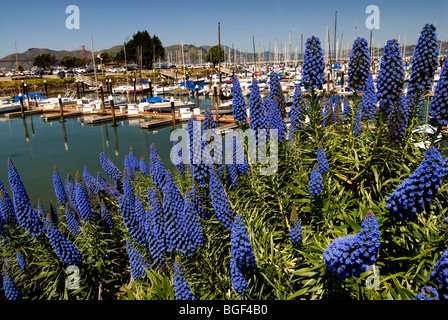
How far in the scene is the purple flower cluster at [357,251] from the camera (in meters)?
2.62

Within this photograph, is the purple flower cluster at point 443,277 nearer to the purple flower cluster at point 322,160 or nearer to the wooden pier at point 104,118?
the purple flower cluster at point 322,160

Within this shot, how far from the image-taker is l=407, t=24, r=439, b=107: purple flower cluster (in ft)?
15.4

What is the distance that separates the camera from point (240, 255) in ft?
10.9

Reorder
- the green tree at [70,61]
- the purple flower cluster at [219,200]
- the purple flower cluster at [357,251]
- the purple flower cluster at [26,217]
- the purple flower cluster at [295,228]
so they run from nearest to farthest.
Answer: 1. the purple flower cluster at [357,251]
2. the purple flower cluster at [295,228]
3. the purple flower cluster at [219,200]
4. the purple flower cluster at [26,217]
5. the green tree at [70,61]

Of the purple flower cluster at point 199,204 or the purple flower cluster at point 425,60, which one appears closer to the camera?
the purple flower cluster at point 425,60

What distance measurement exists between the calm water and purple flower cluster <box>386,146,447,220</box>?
57.6 ft

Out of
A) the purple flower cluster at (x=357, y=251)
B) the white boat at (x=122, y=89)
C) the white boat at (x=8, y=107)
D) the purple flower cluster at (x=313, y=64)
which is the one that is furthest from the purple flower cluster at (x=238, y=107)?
the white boat at (x=122, y=89)

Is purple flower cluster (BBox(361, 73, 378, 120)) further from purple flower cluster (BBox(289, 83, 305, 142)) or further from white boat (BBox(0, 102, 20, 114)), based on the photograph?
white boat (BBox(0, 102, 20, 114))

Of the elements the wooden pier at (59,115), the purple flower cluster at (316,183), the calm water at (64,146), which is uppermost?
the purple flower cluster at (316,183)

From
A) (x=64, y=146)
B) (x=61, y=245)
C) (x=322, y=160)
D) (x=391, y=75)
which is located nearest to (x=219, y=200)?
(x=322, y=160)

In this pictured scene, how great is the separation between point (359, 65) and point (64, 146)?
31158 millimetres

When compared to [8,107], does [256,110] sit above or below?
above

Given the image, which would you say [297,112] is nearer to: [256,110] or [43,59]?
[256,110]

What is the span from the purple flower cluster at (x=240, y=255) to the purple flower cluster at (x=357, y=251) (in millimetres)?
841
